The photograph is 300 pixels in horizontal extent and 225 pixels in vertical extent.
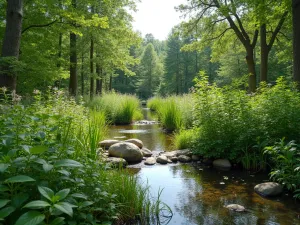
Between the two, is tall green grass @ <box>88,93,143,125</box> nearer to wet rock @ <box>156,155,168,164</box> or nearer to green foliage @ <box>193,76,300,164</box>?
wet rock @ <box>156,155,168,164</box>

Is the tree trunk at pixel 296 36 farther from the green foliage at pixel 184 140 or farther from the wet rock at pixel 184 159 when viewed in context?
the wet rock at pixel 184 159

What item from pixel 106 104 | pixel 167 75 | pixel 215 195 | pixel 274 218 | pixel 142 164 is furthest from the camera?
pixel 167 75

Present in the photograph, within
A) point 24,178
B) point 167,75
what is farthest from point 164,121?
point 167,75

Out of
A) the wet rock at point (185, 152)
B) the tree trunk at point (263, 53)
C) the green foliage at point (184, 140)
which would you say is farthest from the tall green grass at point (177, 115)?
the tree trunk at point (263, 53)

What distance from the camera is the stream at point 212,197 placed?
11.3 ft

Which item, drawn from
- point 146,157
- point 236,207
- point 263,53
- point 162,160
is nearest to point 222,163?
point 162,160

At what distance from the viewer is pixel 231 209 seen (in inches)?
146

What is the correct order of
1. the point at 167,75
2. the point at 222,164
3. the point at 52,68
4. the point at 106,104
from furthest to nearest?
the point at 167,75 → the point at 106,104 → the point at 52,68 → the point at 222,164

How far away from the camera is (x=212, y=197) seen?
4.19 metres

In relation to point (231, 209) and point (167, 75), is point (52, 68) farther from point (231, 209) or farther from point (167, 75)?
point (167, 75)

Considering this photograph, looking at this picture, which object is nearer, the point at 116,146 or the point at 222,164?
the point at 222,164

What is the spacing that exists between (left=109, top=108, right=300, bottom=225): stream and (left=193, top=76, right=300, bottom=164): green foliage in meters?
0.47

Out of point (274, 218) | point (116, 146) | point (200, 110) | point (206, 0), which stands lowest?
point (274, 218)

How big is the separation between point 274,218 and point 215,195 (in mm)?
978
